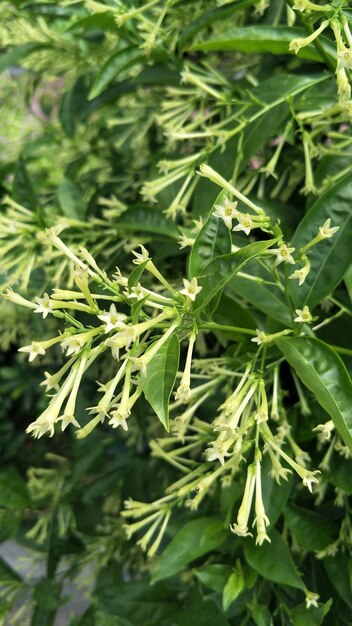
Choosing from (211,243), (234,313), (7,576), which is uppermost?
(211,243)

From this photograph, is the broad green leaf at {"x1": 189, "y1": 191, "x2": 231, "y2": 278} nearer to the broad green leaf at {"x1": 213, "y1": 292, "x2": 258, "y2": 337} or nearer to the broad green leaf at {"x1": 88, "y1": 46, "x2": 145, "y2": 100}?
the broad green leaf at {"x1": 213, "y1": 292, "x2": 258, "y2": 337}

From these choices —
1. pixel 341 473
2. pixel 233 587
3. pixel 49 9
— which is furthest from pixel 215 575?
pixel 49 9

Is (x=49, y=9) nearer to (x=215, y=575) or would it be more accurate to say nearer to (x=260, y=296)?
(x=260, y=296)

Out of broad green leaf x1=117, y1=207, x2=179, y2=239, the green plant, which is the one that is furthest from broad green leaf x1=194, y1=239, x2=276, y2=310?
broad green leaf x1=117, y1=207, x2=179, y2=239

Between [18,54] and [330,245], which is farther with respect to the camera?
[18,54]

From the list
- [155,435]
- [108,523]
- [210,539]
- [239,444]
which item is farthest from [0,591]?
[239,444]

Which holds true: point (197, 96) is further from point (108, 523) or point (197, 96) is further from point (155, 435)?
point (108, 523)

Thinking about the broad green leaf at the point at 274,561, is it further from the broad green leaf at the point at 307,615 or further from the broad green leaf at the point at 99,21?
the broad green leaf at the point at 99,21
